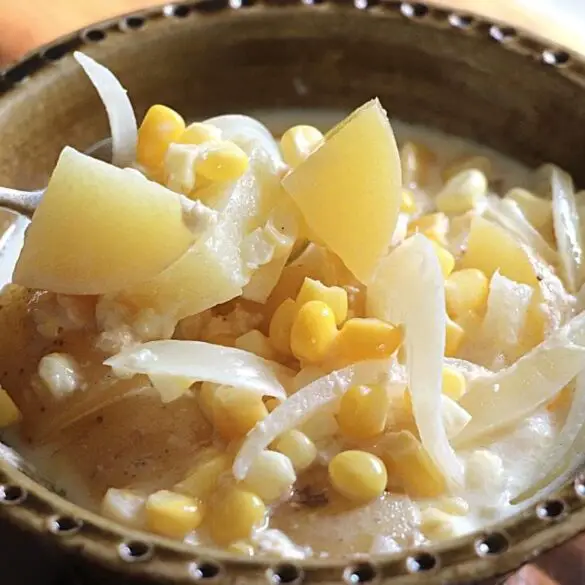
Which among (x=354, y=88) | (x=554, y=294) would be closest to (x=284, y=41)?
(x=354, y=88)

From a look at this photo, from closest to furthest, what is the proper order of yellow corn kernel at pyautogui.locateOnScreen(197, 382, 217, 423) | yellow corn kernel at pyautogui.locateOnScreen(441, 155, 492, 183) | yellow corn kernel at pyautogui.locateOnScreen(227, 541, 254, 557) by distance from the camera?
yellow corn kernel at pyautogui.locateOnScreen(227, 541, 254, 557) < yellow corn kernel at pyautogui.locateOnScreen(197, 382, 217, 423) < yellow corn kernel at pyautogui.locateOnScreen(441, 155, 492, 183)

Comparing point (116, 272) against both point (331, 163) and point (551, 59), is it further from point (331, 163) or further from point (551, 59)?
point (551, 59)

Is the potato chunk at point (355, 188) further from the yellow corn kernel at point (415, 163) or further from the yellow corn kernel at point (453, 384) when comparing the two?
the yellow corn kernel at point (415, 163)

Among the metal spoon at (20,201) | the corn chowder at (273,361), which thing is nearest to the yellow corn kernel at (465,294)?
the corn chowder at (273,361)

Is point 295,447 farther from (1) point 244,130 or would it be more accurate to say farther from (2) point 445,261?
(1) point 244,130

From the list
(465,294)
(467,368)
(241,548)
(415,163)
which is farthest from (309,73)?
(241,548)

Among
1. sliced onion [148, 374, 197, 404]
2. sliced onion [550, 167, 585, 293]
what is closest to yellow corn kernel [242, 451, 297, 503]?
sliced onion [148, 374, 197, 404]

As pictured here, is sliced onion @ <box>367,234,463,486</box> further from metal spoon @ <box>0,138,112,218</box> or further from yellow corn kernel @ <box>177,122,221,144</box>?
metal spoon @ <box>0,138,112,218</box>
